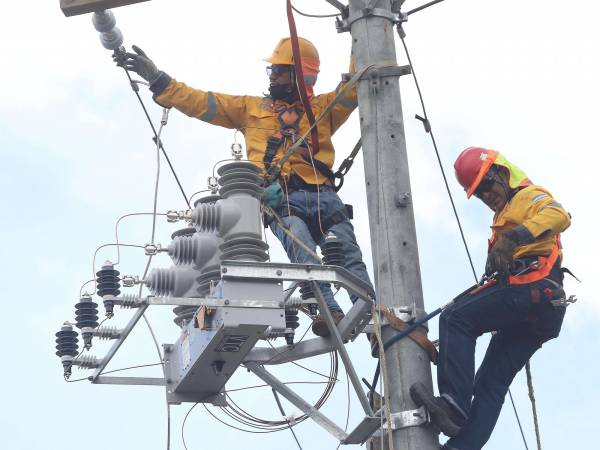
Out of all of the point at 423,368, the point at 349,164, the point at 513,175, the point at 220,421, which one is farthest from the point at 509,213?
the point at 220,421

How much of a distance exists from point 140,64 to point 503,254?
Result: 3210 millimetres

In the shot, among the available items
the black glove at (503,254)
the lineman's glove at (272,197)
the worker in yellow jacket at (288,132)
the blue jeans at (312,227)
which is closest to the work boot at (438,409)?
the black glove at (503,254)

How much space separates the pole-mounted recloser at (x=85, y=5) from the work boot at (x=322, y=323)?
2.40 metres

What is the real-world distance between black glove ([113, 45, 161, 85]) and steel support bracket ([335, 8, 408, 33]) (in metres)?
1.50

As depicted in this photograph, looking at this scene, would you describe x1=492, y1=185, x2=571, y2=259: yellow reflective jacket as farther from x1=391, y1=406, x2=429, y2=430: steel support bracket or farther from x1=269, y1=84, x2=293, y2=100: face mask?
x1=269, y1=84, x2=293, y2=100: face mask

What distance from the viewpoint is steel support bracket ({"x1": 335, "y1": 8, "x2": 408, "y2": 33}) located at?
29.0 ft

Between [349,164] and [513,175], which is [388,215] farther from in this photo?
[349,164]

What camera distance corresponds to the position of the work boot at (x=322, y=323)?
8.62 m

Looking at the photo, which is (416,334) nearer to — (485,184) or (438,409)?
(438,409)

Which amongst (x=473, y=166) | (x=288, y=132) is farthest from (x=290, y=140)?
(x=473, y=166)

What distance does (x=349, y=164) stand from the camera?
9.72 m

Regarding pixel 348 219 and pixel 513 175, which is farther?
pixel 348 219

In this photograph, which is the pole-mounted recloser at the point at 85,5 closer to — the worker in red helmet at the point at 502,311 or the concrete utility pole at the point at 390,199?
the concrete utility pole at the point at 390,199

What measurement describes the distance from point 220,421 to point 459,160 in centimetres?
253
